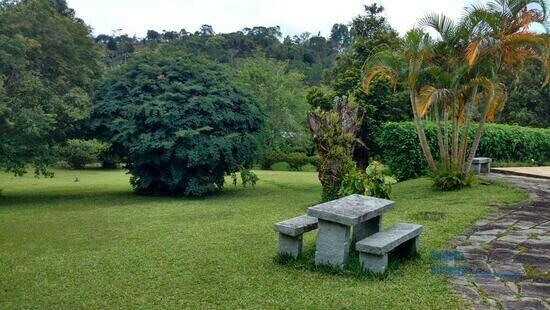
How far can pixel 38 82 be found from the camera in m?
10.6

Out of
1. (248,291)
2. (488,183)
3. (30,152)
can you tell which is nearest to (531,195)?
(488,183)

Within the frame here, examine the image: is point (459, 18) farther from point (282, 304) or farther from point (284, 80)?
point (284, 80)

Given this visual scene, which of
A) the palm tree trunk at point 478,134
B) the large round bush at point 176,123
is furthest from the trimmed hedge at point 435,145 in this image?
the large round bush at point 176,123

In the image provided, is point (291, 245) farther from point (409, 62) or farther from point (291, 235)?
point (409, 62)

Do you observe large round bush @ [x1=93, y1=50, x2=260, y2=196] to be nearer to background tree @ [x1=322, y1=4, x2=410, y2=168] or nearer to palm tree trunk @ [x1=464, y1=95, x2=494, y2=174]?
background tree @ [x1=322, y1=4, x2=410, y2=168]

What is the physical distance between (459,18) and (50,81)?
29.8ft

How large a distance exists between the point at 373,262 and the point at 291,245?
0.99 meters

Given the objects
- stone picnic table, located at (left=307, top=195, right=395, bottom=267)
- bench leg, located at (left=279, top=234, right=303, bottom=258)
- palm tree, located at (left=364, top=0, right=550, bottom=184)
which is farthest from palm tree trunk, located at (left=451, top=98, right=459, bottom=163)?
bench leg, located at (left=279, top=234, right=303, bottom=258)

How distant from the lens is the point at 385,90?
50.8 ft

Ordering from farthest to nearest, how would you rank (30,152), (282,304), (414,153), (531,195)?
(414,153), (30,152), (531,195), (282,304)

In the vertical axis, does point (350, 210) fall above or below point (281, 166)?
above

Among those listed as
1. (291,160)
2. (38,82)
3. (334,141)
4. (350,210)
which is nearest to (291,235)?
(350,210)

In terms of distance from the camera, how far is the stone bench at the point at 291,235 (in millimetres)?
5203

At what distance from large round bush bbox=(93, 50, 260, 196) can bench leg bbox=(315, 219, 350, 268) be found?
6954mm
